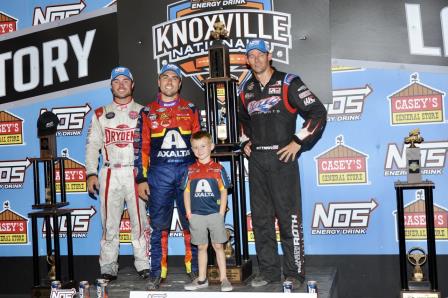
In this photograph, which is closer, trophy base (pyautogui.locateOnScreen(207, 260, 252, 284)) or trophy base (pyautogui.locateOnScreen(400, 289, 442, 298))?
trophy base (pyautogui.locateOnScreen(400, 289, 442, 298))

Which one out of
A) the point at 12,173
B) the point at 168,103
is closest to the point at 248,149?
the point at 168,103

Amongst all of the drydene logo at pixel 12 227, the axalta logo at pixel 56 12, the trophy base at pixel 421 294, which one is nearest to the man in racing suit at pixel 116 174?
the axalta logo at pixel 56 12

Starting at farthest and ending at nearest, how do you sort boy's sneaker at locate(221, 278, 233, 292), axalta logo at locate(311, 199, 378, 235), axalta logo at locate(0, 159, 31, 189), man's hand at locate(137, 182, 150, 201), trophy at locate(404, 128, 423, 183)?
axalta logo at locate(0, 159, 31, 189) → axalta logo at locate(311, 199, 378, 235) → man's hand at locate(137, 182, 150, 201) → trophy at locate(404, 128, 423, 183) → boy's sneaker at locate(221, 278, 233, 292)

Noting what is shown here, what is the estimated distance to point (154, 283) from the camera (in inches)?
169

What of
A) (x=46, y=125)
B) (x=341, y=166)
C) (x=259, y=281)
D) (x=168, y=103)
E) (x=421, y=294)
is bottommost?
(x=421, y=294)

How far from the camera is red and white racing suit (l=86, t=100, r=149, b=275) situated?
464cm

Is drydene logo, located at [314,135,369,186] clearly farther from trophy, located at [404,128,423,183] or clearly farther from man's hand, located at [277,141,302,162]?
man's hand, located at [277,141,302,162]

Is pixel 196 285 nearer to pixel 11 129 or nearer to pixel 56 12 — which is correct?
pixel 11 129

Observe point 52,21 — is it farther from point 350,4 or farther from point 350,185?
point 350,185

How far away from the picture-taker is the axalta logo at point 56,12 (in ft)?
17.7

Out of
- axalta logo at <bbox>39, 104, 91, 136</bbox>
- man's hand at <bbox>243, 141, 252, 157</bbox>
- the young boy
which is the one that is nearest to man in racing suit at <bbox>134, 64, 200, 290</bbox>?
the young boy

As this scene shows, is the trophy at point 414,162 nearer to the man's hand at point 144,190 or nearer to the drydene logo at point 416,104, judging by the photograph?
the drydene logo at point 416,104

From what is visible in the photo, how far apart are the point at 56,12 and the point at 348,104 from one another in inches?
118

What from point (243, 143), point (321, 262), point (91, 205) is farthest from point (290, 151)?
point (91, 205)
